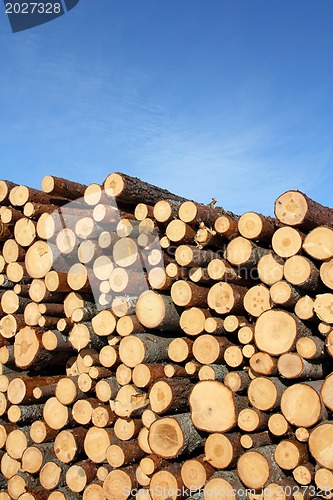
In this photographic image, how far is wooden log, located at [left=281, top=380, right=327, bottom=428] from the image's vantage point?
13.7 ft

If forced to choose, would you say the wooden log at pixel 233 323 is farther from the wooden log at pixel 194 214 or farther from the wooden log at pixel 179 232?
the wooden log at pixel 194 214

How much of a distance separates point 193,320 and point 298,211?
1.50 metres

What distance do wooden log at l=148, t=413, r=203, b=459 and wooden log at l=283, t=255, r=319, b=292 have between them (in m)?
1.73

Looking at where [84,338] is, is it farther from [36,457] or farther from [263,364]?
[263,364]

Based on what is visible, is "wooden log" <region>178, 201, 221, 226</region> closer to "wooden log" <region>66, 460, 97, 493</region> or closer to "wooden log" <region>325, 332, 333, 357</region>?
"wooden log" <region>325, 332, 333, 357</region>

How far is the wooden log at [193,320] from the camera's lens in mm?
4984

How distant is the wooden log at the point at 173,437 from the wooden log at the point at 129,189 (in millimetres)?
2327

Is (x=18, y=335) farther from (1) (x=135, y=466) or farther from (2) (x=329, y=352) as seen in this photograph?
(2) (x=329, y=352)

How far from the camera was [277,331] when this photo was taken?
4.46 metres

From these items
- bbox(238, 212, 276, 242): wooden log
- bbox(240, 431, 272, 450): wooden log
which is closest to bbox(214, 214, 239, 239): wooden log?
bbox(238, 212, 276, 242): wooden log

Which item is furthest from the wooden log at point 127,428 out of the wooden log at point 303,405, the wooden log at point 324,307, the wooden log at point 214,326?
the wooden log at point 324,307

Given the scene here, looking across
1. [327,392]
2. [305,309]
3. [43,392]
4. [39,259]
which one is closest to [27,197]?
[39,259]

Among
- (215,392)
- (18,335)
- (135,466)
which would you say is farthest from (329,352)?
(18,335)

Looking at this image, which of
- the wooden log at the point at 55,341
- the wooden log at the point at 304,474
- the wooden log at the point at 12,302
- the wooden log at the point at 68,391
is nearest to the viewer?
the wooden log at the point at 304,474
